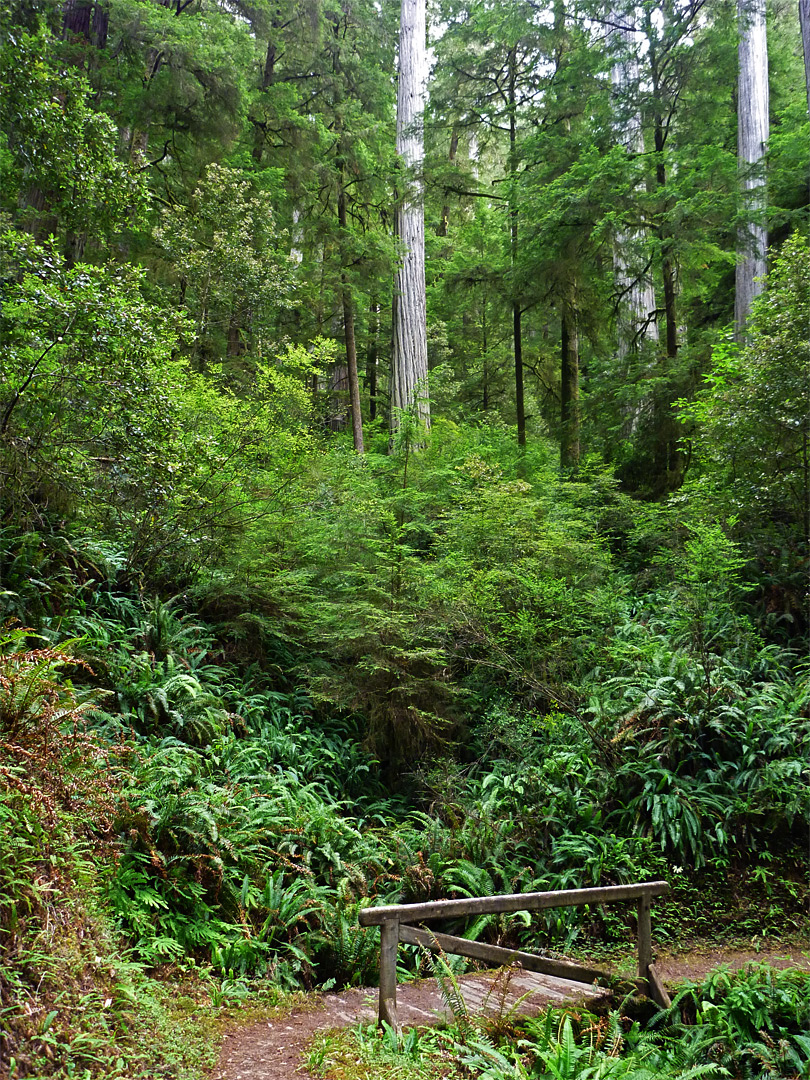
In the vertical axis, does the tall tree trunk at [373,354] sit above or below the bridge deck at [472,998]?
above

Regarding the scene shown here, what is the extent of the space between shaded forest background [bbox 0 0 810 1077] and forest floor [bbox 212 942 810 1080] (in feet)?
1.05

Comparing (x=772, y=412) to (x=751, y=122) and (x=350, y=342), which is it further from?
(x=350, y=342)

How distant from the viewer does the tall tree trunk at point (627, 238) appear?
10.8 m

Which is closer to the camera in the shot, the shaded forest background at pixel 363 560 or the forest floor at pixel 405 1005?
the forest floor at pixel 405 1005

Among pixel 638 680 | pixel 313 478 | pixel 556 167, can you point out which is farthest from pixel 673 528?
pixel 556 167

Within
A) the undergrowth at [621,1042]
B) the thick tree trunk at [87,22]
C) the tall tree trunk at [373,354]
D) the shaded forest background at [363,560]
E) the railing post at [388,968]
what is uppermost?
the thick tree trunk at [87,22]

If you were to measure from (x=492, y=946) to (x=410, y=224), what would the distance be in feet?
45.6

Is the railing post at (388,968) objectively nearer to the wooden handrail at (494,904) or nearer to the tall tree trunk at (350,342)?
the wooden handrail at (494,904)

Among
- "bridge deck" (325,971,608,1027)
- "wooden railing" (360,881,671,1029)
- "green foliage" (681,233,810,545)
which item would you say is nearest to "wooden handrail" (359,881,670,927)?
"wooden railing" (360,881,671,1029)

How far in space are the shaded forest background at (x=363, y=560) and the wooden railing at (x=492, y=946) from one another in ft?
3.45

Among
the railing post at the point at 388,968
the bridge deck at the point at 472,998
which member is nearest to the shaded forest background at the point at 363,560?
the bridge deck at the point at 472,998

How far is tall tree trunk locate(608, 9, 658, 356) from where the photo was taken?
10.8m

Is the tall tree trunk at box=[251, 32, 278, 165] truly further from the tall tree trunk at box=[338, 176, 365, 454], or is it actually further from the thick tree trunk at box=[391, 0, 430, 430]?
the thick tree trunk at box=[391, 0, 430, 430]

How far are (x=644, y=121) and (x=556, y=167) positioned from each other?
1486mm
